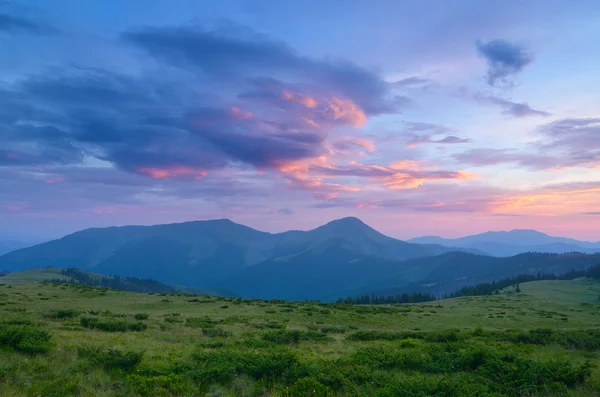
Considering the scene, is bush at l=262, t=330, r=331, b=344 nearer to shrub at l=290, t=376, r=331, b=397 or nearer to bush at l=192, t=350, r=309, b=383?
bush at l=192, t=350, r=309, b=383

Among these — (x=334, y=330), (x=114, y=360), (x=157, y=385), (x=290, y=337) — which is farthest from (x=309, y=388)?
(x=334, y=330)

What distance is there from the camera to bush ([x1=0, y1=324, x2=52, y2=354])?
13086mm

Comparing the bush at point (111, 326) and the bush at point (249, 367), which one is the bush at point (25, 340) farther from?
the bush at point (111, 326)

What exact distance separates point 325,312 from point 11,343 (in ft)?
112

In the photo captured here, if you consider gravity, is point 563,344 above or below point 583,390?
below

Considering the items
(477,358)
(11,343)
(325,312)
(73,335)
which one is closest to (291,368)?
(477,358)

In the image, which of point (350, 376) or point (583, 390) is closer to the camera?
point (583, 390)

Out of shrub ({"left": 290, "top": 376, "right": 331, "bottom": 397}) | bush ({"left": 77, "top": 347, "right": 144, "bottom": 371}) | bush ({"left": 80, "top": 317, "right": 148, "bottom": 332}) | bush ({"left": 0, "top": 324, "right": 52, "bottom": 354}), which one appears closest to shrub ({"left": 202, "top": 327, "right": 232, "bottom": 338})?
bush ({"left": 80, "top": 317, "right": 148, "bottom": 332})

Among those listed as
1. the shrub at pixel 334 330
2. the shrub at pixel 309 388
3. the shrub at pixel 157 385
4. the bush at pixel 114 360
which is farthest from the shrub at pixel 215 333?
the shrub at pixel 309 388

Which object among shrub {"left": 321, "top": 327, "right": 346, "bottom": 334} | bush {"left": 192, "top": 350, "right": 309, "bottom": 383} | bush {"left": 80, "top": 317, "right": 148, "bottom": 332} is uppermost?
bush {"left": 192, "top": 350, "right": 309, "bottom": 383}

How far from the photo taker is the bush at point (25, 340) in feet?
42.9

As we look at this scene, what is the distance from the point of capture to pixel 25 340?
44.3 ft

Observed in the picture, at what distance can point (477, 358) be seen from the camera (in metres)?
13.7

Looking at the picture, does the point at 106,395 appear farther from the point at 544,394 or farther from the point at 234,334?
the point at 234,334
